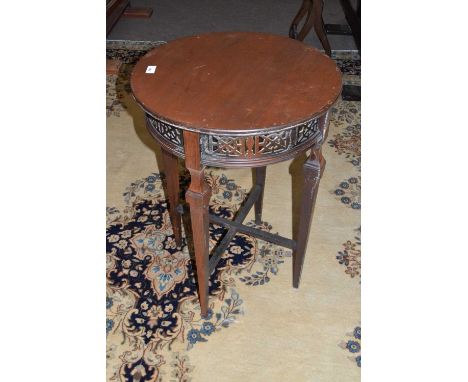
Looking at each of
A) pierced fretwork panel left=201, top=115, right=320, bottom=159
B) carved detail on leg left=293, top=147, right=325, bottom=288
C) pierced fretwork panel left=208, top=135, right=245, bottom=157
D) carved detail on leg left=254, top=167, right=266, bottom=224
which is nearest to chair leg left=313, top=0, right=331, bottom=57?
carved detail on leg left=254, top=167, right=266, bottom=224

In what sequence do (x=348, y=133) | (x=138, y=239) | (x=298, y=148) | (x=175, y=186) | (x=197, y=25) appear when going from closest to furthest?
(x=298, y=148)
(x=175, y=186)
(x=138, y=239)
(x=348, y=133)
(x=197, y=25)

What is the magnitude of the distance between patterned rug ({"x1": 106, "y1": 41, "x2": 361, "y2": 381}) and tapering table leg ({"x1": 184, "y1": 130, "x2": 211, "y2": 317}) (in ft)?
0.64

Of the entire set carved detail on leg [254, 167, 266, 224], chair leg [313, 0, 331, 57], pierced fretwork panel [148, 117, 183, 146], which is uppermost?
pierced fretwork panel [148, 117, 183, 146]

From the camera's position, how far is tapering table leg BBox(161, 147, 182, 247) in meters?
1.91

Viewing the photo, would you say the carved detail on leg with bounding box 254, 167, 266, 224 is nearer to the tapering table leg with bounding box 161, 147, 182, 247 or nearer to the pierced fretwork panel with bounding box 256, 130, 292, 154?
the tapering table leg with bounding box 161, 147, 182, 247

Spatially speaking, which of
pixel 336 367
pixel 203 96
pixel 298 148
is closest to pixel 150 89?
pixel 203 96

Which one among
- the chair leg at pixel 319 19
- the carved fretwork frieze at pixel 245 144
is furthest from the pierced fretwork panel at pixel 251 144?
the chair leg at pixel 319 19

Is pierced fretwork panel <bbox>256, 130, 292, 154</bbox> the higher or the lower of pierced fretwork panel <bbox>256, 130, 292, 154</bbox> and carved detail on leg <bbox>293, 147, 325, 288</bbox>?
the higher

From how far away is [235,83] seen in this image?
156cm

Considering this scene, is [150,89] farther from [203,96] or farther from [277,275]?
[277,275]

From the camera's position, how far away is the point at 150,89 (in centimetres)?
154

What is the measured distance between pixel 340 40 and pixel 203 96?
9.21ft

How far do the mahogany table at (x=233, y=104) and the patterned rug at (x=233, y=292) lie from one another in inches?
6.6

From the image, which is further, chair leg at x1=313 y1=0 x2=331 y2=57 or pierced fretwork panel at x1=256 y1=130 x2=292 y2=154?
chair leg at x1=313 y1=0 x2=331 y2=57
